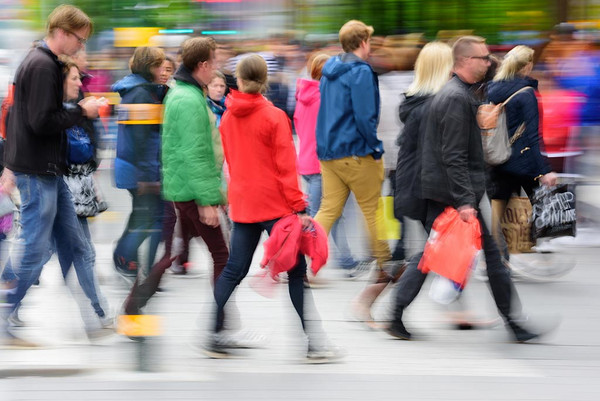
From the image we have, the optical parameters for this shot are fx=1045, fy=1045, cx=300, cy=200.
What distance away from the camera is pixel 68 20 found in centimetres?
562

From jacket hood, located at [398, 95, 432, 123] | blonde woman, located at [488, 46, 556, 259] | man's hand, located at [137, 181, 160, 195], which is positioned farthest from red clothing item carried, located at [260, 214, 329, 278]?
blonde woman, located at [488, 46, 556, 259]

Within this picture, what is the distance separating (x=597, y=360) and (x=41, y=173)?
10.6 ft

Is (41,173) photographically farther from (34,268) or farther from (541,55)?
(541,55)

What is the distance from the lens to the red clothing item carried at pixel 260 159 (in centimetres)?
540

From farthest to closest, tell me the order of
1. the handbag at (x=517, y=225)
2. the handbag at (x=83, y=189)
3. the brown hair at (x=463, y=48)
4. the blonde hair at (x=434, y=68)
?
1. the handbag at (x=517, y=225)
2. the handbag at (x=83, y=189)
3. the blonde hair at (x=434, y=68)
4. the brown hair at (x=463, y=48)

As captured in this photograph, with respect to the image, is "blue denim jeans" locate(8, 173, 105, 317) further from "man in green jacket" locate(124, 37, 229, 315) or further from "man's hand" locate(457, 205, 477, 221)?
"man's hand" locate(457, 205, 477, 221)

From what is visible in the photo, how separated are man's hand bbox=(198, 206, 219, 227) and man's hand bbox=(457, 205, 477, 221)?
1337 millimetres

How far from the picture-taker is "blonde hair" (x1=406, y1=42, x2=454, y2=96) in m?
6.20

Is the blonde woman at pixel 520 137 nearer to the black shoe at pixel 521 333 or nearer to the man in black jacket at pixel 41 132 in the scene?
the black shoe at pixel 521 333

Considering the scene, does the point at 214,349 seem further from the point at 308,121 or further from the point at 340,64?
the point at 308,121

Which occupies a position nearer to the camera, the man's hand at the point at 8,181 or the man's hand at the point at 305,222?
the man's hand at the point at 305,222

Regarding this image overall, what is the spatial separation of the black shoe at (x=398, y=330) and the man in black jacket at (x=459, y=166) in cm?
4

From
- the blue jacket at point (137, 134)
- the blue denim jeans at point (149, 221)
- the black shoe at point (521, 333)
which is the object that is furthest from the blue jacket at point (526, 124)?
the blue denim jeans at point (149, 221)

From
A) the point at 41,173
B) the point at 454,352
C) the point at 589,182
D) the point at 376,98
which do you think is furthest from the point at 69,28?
the point at 589,182
